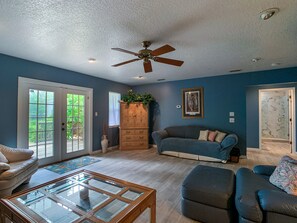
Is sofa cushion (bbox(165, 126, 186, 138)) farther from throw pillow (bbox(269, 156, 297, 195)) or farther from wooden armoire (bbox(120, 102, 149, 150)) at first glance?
throw pillow (bbox(269, 156, 297, 195))

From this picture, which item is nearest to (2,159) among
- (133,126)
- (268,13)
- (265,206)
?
(133,126)

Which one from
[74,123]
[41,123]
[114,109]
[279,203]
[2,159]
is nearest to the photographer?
[279,203]

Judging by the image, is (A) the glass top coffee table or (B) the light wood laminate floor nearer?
(A) the glass top coffee table

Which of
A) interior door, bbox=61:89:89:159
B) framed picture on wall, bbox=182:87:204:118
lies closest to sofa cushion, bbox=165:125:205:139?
framed picture on wall, bbox=182:87:204:118

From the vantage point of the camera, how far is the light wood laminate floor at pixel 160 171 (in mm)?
2152

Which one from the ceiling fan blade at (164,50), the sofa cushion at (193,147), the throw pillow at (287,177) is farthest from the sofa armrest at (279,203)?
the sofa cushion at (193,147)

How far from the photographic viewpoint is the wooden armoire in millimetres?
5547

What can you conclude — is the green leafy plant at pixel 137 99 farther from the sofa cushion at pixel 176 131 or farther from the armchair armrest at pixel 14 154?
the armchair armrest at pixel 14 154

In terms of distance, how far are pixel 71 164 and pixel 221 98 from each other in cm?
481

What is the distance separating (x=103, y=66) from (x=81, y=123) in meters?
1.93

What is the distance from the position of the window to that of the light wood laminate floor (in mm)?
1321

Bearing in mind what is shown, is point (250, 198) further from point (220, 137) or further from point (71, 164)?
point (71, 164)

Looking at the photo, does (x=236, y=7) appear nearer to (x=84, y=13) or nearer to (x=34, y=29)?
(x=84, y=13)

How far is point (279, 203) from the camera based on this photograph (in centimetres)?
135
